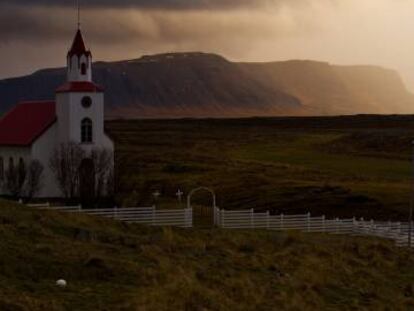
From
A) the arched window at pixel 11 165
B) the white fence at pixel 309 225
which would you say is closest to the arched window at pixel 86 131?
the arched window at pixel 11 165

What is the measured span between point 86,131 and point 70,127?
132cm

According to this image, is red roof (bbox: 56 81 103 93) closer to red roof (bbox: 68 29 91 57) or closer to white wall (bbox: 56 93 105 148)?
white wall (bbox: 56 93 105 148)

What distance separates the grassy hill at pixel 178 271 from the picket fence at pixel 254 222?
229 inches

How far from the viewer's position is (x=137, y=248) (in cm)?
2725

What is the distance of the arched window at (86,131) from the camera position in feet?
197

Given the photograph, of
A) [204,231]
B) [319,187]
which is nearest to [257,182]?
[319,187]

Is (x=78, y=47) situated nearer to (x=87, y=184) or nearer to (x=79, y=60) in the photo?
(x=79, y=60)

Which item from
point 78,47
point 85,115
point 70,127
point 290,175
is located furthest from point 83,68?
point 290,175

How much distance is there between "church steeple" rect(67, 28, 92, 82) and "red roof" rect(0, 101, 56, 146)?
339cm

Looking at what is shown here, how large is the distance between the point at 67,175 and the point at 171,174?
2448 centimetres

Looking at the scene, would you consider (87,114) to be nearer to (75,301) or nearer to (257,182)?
(257,182)

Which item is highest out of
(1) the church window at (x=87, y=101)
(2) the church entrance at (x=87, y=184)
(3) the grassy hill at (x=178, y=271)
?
(1) the church window at (x=87, y=101)

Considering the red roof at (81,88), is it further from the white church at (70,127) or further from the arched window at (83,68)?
the arched window at (83,68)

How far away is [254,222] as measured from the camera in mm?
42250
